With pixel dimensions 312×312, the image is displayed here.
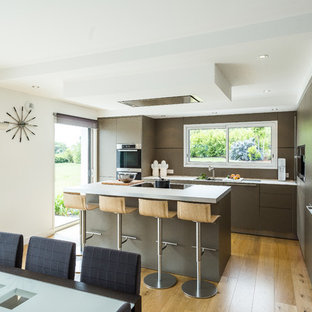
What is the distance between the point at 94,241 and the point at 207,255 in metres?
1.61

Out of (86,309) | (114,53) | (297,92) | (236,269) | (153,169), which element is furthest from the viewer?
(153,169)

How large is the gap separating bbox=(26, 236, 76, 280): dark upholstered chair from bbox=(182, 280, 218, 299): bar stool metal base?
1480 millimetres

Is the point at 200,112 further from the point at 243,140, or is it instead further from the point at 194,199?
the point at 194,199

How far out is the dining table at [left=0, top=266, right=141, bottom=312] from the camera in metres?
1.32

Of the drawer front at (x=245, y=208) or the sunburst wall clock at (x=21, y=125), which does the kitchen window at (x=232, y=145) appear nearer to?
the drawer front at (x=245, y=208)

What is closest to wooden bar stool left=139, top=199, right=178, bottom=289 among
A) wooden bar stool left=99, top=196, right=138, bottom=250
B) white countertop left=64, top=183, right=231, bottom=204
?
white countertop left=64, top=183, right=231, bottom=204

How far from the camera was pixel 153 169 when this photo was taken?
19.9 feet

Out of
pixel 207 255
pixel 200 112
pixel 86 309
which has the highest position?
pixel 200 112

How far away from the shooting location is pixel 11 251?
2002 millimetres

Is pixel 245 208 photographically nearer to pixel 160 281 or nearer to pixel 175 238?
pixel 175 238

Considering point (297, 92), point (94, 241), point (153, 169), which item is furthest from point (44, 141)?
point (297, 92)

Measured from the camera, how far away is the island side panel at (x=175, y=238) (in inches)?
124

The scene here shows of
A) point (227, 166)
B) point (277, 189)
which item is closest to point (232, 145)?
point (227, 166)

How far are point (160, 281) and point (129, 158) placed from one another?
3074 mm
